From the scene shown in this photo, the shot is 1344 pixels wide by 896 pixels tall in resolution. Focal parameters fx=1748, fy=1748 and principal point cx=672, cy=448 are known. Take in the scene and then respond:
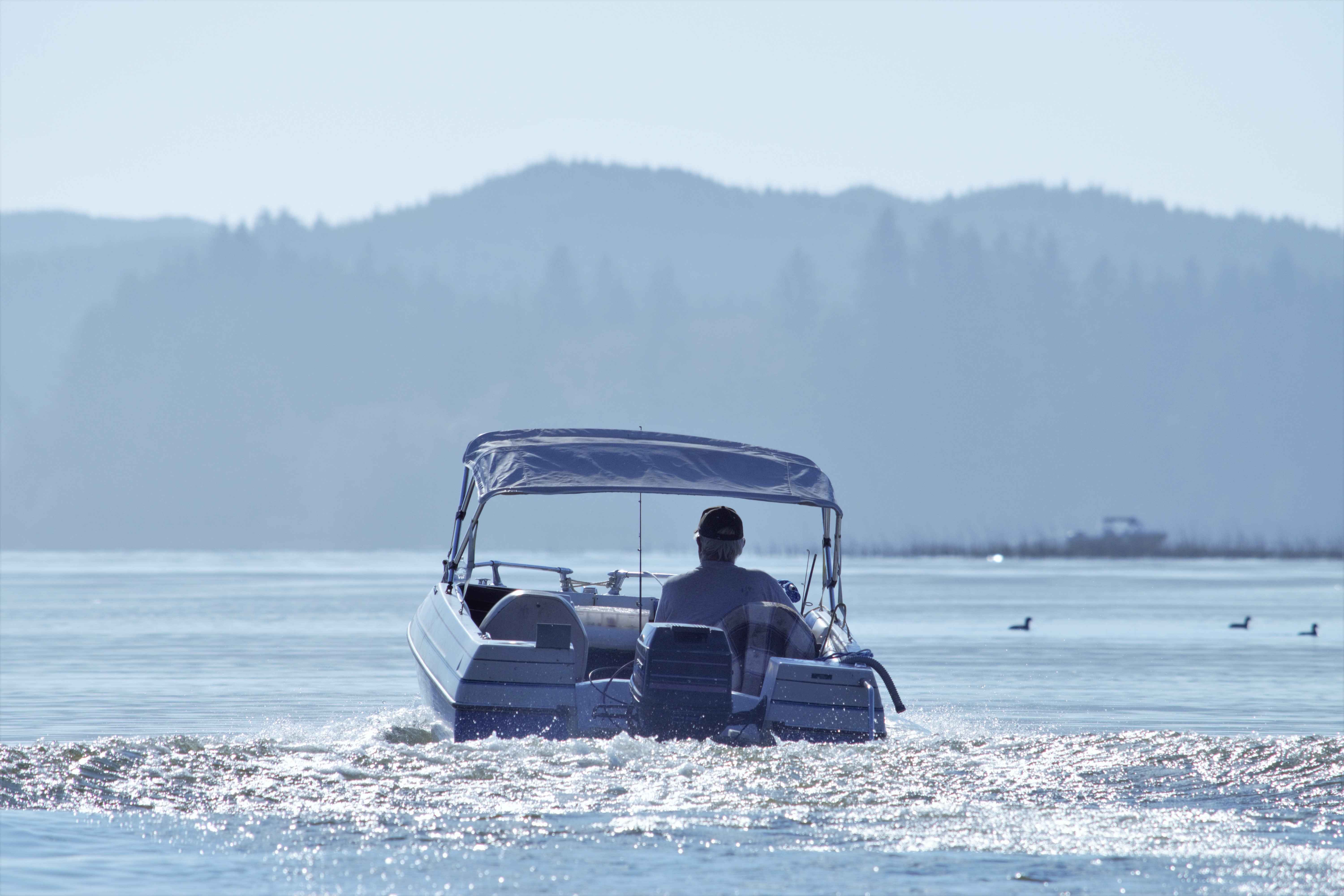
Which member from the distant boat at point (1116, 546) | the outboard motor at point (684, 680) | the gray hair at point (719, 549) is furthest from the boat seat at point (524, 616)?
the distant boat at point (1116, 546)

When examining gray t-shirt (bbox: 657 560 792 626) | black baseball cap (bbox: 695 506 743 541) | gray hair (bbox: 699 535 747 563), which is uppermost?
black baseball cap (bbox: 695 506 743 541)

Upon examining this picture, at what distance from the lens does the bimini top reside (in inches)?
446

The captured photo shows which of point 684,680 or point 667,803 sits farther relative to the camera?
point 684,680

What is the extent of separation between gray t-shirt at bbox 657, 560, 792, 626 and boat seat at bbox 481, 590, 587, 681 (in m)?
0.84

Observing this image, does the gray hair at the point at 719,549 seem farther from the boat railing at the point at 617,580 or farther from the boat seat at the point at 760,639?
the boat railing at the point at 617,580

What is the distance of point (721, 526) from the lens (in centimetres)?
1023

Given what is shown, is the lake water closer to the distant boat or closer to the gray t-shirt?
the gray t-shirt

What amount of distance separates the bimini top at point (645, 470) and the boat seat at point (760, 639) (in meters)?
0.99

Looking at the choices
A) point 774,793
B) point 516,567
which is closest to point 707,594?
point 774,793

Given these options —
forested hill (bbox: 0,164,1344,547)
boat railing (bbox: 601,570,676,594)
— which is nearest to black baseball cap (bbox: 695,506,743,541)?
boat railing (bbox: 601,570,676,594)

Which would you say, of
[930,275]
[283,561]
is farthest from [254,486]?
[283,561]

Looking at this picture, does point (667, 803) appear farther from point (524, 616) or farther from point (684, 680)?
point (524, 616)

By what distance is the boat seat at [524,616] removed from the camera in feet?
35.9

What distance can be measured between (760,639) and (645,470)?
5.70ft
